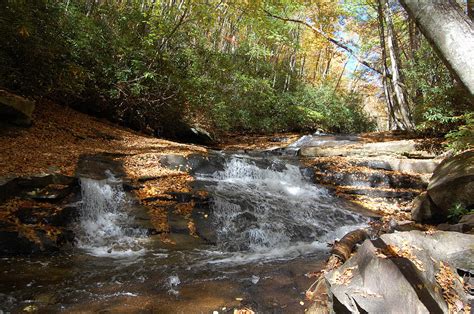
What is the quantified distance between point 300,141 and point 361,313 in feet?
43.2

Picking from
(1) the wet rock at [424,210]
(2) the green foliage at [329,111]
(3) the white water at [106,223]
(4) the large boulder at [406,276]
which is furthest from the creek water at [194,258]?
(2) the green foliage at [329,111]

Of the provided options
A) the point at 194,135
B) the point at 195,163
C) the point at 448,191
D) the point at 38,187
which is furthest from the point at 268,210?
the point at 194,135

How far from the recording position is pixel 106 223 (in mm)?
5512

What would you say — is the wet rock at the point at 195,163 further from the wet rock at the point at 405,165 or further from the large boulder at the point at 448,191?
the large boulder at the point at 448,191

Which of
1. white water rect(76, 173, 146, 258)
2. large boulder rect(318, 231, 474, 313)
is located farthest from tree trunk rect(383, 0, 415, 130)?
white water rect(76, 173, 146, 258)

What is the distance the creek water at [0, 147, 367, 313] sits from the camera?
11.3ft

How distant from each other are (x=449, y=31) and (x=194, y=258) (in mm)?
4406

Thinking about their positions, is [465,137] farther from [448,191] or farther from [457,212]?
[457,212]

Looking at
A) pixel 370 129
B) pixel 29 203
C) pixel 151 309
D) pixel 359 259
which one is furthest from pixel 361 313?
pixel 370 129

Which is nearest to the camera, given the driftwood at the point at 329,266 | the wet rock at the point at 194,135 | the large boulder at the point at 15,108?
the driftwood at the point at 329,266

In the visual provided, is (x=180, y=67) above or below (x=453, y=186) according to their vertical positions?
above

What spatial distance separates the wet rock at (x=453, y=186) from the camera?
6.24m

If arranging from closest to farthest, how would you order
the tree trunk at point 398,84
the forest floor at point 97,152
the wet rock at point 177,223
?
1. the wet rock at point 177,223
2. the forest floor at point 97,152
3. the tree trunk at point 398,84

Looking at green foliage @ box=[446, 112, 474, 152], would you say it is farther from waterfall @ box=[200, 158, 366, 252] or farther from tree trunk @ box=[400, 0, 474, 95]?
tree trunk @ box=[400, 0, 474, 95]
